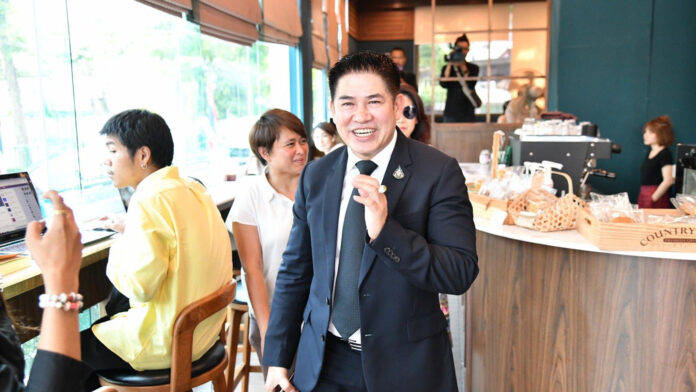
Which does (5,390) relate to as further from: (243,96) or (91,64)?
(243,96)

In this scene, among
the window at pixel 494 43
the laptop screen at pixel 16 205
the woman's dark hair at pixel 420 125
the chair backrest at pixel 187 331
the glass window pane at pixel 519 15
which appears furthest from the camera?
the glass window pane at pixel 519 15

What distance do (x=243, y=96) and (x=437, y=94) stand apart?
5878 mm

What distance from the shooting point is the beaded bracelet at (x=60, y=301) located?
104cm

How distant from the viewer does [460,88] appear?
7957 millimetres

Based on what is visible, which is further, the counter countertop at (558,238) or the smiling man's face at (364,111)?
the counter countertop at (558,238)

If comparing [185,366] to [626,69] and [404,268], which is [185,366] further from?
[626,69]

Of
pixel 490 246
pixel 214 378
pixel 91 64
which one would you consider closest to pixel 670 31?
pixel 490 246

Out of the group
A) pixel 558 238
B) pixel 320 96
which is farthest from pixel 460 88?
pixel 558 238

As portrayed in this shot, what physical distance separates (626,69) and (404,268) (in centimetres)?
637

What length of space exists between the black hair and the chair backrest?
0.85 m

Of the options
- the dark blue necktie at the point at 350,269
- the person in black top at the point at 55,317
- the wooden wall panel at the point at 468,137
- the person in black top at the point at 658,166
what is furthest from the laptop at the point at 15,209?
the wooden wall panel at the point at 468,137

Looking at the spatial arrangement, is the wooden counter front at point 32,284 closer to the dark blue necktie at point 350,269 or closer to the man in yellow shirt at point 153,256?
the man in yellow shirt at point 153,256

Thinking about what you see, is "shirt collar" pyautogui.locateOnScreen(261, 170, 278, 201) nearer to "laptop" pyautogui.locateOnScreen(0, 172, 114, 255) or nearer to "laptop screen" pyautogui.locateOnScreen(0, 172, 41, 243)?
"laptop" pyautogui.locateOnScreen(0, 172, 114, 255)

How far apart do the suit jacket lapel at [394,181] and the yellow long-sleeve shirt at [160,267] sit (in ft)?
2.47
